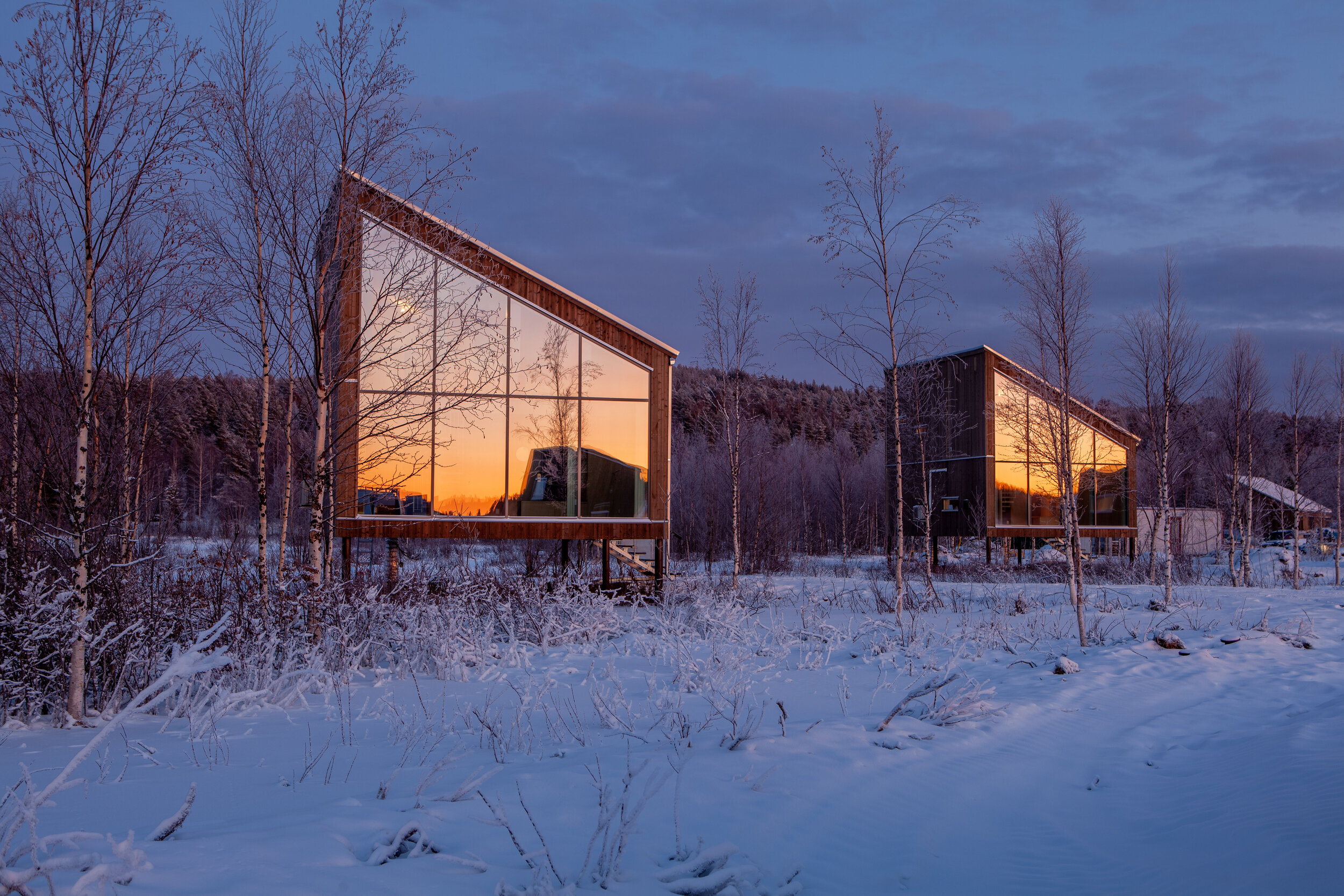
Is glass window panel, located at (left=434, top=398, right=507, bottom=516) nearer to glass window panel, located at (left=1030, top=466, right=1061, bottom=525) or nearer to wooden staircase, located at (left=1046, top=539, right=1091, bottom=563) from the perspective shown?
glass window panel, located at (left=1030, top=466, right=1061, bottom=525)

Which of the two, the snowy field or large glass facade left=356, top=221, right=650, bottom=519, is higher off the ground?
large glass facade left=356, top=221, right=650, bottom=519

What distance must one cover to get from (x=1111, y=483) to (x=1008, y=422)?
4880 millimetres

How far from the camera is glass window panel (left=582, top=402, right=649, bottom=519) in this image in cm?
1606

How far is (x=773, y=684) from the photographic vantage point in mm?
8016

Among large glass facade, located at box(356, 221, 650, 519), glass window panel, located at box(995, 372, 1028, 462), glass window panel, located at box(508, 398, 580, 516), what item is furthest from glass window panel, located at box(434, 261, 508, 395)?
glass window panel, located at box(995, 372, 1028, 462)

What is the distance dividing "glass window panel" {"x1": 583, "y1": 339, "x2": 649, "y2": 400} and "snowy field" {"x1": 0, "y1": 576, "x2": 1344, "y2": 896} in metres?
7.65

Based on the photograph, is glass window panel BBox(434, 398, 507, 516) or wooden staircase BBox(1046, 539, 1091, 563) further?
wooden staircase BBox(1046, 539, 1091, 563)

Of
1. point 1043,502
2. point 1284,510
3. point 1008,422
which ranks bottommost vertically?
point 1284,510

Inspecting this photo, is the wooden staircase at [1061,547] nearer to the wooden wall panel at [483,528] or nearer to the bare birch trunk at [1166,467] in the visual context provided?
the bare birch trunk at [1166,467]

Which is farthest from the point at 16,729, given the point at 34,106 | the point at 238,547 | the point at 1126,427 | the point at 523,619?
the point at 1126,427

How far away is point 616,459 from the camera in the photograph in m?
16.3

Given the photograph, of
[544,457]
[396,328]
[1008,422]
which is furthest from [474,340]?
[1008,422]

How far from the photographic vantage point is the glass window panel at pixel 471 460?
1512 cm

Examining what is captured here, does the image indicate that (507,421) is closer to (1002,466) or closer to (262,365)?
(262,365)
